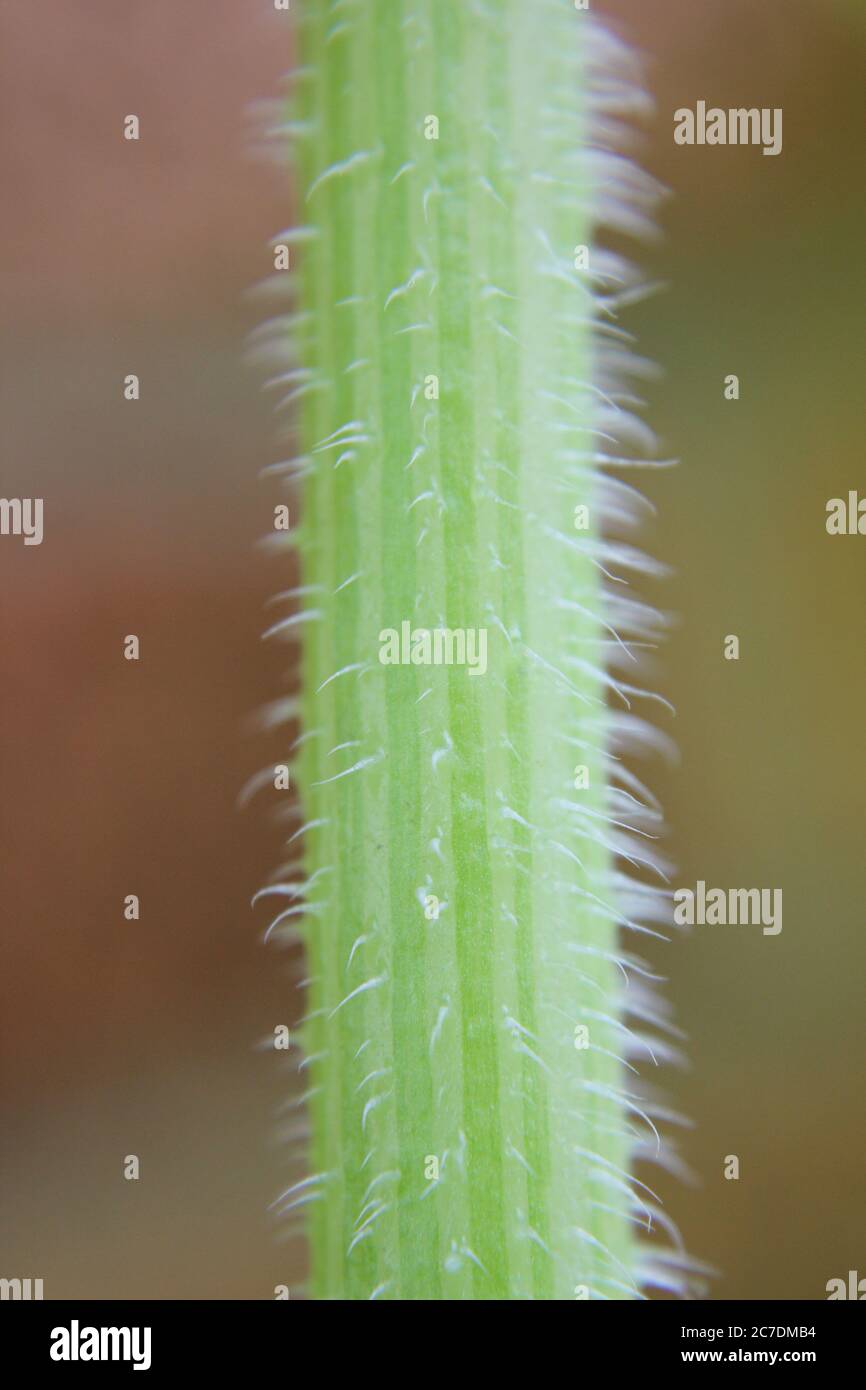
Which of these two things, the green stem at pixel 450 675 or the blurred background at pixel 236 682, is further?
the blurred background at pixel 236 682

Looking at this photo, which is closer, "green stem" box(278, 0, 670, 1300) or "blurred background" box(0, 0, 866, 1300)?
"green stem" box(278, 0, 670, 1300)

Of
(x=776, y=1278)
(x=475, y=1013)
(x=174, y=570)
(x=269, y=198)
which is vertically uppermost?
(x=269, y=198)

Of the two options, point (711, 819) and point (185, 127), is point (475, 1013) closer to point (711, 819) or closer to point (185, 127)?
point (711, 819)

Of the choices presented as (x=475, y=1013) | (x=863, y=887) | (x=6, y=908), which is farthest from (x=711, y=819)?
(x=6, y=908)

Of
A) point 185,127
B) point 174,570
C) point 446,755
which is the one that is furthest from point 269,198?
point 446,755

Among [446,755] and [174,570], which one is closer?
[446,755]

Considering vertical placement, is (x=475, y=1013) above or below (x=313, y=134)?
below

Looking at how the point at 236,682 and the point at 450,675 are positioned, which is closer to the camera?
the point at 450,675
